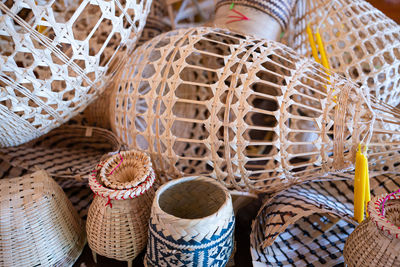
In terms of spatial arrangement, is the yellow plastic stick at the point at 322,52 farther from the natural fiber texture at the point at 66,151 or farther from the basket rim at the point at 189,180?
the natural fiber texture at the point at 66,151

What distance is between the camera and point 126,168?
1.54 feet

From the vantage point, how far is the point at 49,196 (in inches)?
17.6

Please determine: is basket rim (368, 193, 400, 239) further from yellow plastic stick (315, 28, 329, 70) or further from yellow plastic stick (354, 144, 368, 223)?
yellow plastic stick (315, 28, 329, 70)

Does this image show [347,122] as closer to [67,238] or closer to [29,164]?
[67,238]

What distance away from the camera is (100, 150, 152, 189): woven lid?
44 cm

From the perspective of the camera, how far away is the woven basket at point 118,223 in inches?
17.2

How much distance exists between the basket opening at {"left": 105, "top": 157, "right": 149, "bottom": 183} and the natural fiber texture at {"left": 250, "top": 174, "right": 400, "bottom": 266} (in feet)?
0.71

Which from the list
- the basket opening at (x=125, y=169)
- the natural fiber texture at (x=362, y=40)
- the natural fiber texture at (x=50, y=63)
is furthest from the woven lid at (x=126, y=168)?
the natural fiber texture at (x=362, y=40)

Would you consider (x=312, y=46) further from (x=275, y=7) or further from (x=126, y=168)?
(x=126, y=168)

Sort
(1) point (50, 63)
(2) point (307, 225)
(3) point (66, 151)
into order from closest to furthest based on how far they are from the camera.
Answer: (1) point (50, 63) → (2) point (307, 225) → (3) point (66, 151)

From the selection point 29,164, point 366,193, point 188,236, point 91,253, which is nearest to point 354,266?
point 366,193

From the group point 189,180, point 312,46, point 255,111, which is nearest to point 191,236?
point 189,180

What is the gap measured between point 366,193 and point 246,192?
0.61ft

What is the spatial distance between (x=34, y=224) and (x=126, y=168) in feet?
Result: 0.49
